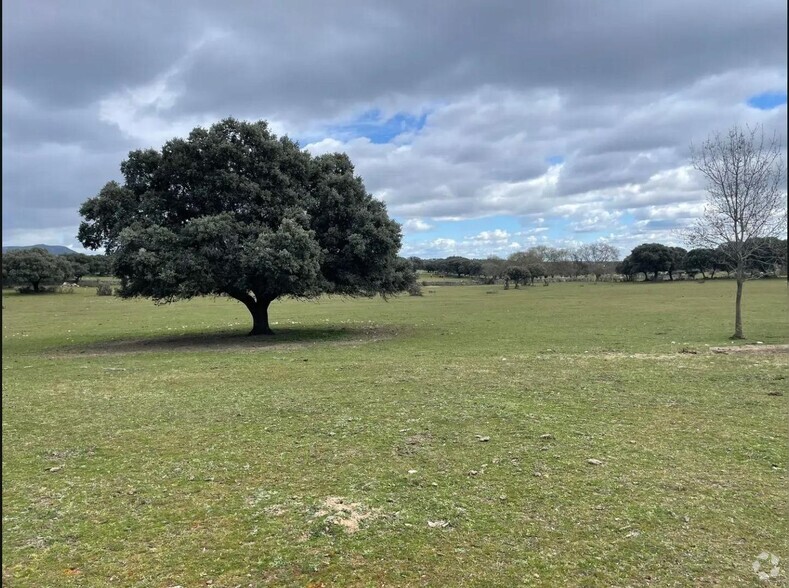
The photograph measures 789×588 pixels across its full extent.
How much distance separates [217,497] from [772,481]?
6.31m

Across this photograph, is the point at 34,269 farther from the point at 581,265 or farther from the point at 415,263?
the point at 581,265

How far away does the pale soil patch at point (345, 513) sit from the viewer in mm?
5430

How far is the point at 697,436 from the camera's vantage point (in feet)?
26.8

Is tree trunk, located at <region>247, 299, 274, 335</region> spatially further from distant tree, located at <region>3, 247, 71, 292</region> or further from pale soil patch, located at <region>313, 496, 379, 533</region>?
distant tree, located at <region>3, 247, 71, 292</region>

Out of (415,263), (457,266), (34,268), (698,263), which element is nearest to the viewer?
(415,263)

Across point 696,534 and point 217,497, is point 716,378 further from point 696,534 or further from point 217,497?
point 217,497

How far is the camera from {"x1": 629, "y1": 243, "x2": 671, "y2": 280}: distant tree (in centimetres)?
11644

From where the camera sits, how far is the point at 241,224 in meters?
20.8

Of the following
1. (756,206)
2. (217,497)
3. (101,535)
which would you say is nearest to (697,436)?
(217,497)

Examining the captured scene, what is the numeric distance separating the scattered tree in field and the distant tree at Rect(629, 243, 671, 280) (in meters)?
107

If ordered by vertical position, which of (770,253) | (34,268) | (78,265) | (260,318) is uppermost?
(78,265)

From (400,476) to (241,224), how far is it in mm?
16005

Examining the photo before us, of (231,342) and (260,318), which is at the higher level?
(260,318)

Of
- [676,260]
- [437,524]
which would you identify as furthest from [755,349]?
[676,260]
